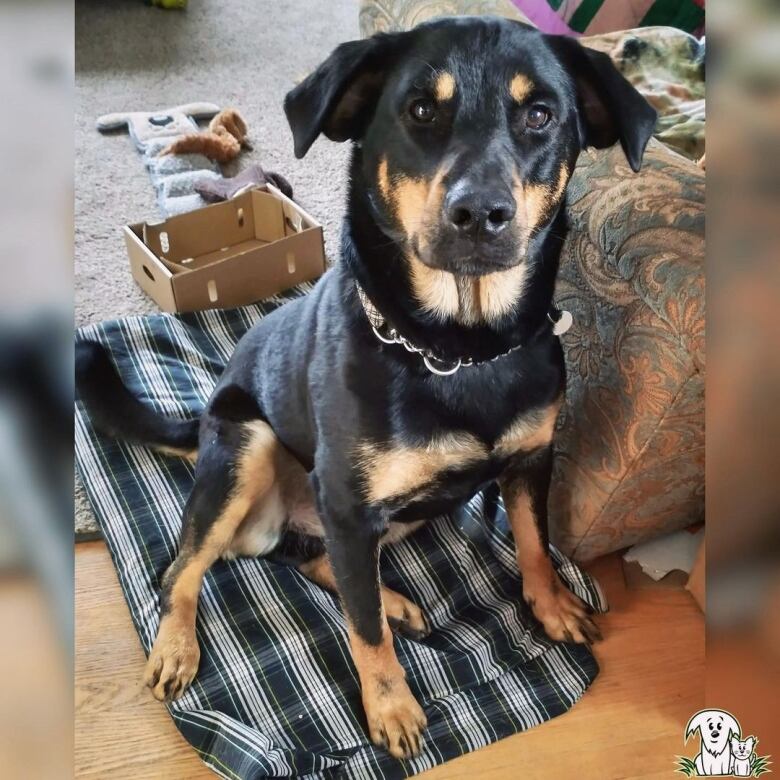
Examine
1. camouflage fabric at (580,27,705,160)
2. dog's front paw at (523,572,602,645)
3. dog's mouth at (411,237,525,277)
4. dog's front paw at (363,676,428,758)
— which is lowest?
dog's front paw at (363,676,428,758)

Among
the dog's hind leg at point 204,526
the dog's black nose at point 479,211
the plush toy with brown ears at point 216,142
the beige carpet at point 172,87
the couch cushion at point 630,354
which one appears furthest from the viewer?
the plush toy with brown ears at point 216,142

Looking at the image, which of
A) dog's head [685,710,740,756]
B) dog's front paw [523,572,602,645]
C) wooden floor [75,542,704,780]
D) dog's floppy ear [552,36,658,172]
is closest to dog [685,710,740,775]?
dog's head [685,710,740,756]

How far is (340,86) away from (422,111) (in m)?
0.13

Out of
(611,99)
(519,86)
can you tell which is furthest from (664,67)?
(519,86)

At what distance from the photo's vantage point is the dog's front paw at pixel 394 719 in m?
1.40

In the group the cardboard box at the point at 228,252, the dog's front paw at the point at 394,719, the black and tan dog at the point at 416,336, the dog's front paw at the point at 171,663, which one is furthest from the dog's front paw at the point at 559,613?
the cardboard box at the point at 228,252

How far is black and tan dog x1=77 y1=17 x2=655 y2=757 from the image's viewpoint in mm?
1129

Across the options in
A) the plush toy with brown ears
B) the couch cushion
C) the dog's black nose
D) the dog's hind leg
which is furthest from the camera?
the plush toy with brown ears

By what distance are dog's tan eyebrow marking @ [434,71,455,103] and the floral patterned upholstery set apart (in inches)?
15.4

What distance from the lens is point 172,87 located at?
11.6ft

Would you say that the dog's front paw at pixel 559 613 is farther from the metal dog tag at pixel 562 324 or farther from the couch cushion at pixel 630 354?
the metal dog tag at pixel 562 324

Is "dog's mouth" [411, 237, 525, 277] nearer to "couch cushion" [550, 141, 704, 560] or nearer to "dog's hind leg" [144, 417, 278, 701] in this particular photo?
"couch cushion" [550, 141, 704, 560]

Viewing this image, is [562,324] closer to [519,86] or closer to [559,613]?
[519,86]

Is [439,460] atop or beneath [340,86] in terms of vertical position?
beneath
